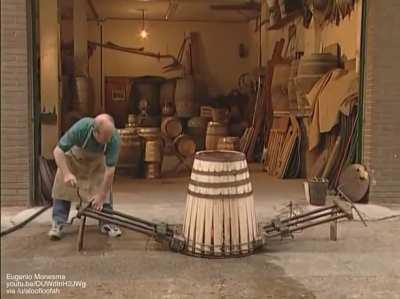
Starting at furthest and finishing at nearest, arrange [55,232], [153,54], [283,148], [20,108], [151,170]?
1. [153,54]
2. [283,148]
3. [151,170]
4. [20,108]
5. [55,232]

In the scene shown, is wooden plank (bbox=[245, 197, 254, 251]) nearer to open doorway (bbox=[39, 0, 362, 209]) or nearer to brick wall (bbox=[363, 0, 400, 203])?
brick wall (bbox=[363, 0, 400, 203])

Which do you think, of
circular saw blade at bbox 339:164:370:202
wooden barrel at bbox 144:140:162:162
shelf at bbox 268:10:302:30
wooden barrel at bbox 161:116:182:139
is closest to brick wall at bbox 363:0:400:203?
circular saw blade at bbox 339:164:370:202

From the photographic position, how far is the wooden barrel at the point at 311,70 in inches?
323

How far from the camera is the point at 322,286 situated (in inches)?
149

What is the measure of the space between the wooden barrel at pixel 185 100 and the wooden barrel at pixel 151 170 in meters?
5.18

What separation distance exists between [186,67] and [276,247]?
37.7 ft

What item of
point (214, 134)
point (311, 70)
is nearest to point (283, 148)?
point (311, 70)

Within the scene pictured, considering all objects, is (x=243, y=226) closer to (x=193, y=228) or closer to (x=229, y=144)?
(x=193, y=228)

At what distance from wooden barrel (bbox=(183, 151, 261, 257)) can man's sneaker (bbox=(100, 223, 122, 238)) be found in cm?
84

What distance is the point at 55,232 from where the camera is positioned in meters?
4.89

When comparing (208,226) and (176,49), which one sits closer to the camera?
(208,226)

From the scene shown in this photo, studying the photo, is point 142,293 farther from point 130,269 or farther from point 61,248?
point 61,248

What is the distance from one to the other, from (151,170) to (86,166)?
4193 mm

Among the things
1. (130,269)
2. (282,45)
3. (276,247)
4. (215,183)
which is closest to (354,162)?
(276,247)
